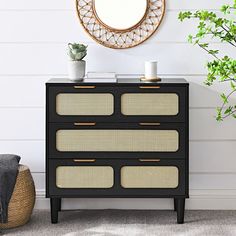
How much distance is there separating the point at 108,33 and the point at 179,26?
0.49m

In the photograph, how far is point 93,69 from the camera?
14.6 ft

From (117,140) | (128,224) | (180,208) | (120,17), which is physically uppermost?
(120,17)

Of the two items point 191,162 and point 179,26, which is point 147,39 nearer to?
point 179,26

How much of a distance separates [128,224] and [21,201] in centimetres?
71

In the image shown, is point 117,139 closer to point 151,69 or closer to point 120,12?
point 151,69

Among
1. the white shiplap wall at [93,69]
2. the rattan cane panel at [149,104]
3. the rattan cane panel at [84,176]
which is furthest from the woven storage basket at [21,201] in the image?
the rattan cane panel at [149,104]

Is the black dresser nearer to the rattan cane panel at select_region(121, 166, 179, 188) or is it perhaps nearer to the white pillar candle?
the rattan cane panel at select_region(121, 166, 179, 188)

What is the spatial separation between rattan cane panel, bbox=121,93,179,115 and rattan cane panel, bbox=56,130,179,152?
13cm

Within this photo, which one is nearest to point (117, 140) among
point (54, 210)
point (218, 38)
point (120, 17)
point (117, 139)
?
point (117, 139)

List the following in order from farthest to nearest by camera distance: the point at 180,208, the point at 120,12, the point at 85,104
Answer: the point at 120,12 < the point at 180,208 < the point at 85,104

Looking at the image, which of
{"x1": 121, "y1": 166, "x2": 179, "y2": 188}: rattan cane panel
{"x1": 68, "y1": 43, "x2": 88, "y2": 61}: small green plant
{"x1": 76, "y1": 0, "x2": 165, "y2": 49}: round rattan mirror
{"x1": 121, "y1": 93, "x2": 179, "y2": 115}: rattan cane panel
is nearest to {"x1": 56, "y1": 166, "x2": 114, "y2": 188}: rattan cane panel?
{"x1": 121, "y1": 166, "x2": 179, "y2": 188}: rattan cane panel

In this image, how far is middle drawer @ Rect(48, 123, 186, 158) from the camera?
162 inches

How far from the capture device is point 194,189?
4531 mm

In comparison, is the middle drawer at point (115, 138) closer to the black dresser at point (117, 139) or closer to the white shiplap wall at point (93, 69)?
the black dresser at point (117, 139)
